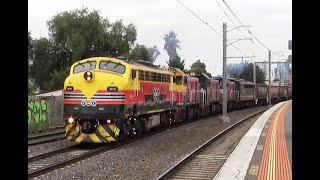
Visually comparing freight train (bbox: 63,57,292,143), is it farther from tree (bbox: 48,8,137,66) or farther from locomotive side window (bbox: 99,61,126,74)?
tree (bbox: 48,8,137,66)

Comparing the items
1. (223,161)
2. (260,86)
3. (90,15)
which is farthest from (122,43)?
(223,161)

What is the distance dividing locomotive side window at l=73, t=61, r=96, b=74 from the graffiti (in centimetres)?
731

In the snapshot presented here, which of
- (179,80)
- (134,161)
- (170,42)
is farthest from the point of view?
(170,42)

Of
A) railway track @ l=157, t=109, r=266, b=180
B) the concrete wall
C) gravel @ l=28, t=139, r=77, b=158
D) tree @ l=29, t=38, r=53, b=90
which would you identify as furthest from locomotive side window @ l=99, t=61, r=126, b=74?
tree @ l=29, t=38, r=53, b=90

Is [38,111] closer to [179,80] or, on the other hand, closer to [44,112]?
[44,112]

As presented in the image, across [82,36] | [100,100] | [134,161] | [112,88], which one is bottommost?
[134,161]

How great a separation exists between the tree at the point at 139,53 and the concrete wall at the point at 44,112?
25.1 m

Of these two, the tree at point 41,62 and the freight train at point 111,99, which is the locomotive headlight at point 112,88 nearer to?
the freight train at point 111,99

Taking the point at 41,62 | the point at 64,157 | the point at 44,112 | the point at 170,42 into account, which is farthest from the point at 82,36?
the point at 170,42

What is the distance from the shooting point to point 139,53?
52.0m

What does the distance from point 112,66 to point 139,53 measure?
3622cm

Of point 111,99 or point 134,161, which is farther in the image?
point 111,99

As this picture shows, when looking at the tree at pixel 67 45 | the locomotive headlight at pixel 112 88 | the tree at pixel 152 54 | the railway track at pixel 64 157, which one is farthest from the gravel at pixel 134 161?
the tree at pixel 152 54
